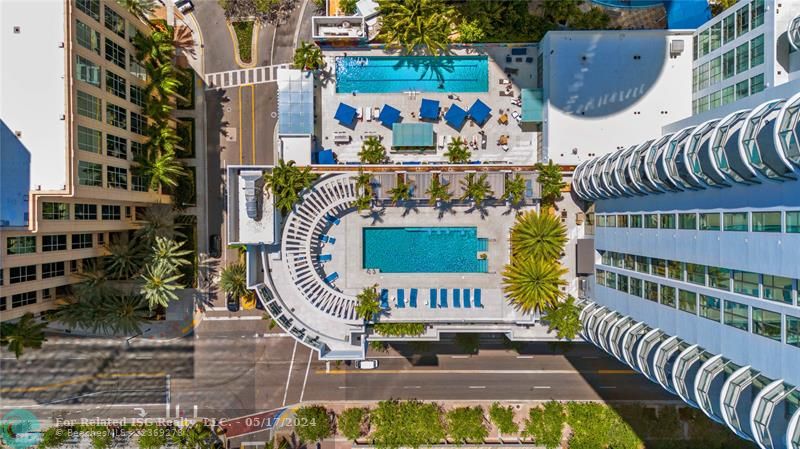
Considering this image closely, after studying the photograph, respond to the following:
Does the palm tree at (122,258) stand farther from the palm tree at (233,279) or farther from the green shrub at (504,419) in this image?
the green shrub at (504,419)

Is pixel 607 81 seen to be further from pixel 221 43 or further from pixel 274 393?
pixel 274 393

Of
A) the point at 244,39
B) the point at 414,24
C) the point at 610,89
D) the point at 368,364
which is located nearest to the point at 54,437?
the point at 368,364

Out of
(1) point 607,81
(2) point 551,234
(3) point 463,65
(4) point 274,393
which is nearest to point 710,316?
(2) point 551,234

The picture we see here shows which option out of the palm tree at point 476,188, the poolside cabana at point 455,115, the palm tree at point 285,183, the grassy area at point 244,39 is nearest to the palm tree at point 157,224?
the palm tree at point 285,183

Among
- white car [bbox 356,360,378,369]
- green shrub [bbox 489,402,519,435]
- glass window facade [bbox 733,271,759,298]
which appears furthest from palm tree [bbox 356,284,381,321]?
glass window facade [bbox 733,271,759,298]

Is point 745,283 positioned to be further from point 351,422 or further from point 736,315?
point 351,422

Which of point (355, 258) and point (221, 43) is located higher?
point (221, 43)

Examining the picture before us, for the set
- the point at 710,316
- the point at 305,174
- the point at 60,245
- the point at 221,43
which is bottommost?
the point at 710,316
